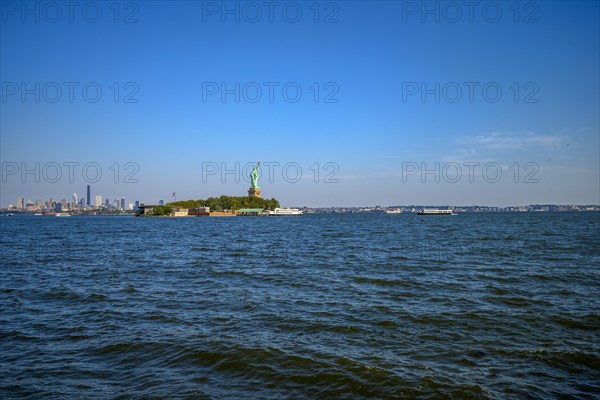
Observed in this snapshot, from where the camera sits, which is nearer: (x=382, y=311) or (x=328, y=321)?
(x=328, y=321)

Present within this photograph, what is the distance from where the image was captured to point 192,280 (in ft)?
74.3

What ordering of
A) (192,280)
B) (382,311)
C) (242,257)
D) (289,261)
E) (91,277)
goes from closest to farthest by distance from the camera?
(382,311)
(192,280)
(91,277)
(289,261)
(242,257)

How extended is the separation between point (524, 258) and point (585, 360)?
22.4 m

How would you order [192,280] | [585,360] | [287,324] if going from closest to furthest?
[585,360], [287,324], [192,280]

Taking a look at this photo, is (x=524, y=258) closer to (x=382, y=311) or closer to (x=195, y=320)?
(x=382, y=311)

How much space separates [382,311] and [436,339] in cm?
338

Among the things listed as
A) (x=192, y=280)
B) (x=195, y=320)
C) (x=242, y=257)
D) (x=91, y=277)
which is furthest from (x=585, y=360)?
(x=242, y=257)

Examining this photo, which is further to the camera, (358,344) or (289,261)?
(289,261)

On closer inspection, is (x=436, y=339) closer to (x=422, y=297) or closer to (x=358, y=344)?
(x=358, y=344)

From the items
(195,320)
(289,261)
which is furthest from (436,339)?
(289,261)

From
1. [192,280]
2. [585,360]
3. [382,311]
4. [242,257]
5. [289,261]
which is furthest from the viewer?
[242,257]

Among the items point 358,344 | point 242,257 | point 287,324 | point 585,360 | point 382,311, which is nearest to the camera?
point 585,360

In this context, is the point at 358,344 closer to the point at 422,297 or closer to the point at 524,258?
the point at 422,297

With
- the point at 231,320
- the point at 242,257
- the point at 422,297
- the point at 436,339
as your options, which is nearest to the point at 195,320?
the point at 231,320
